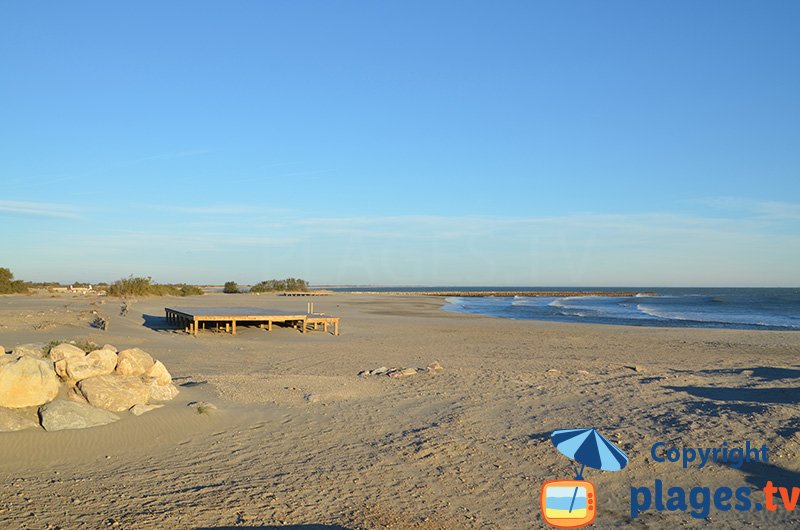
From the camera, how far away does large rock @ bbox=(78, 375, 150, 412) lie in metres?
8.46

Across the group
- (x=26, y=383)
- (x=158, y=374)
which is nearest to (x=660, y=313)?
(x=158, y=374)

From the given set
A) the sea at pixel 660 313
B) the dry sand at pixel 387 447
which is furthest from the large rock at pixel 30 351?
the sea at pixel 660 313

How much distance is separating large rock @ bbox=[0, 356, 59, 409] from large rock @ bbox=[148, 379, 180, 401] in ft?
4.35

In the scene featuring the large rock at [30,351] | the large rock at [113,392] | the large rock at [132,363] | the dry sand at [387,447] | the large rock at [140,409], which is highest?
the large rock at [30,351]

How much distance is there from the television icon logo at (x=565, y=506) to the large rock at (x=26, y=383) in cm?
632

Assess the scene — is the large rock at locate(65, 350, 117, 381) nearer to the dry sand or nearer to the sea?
the dry sand

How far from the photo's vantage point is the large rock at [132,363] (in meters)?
9.53

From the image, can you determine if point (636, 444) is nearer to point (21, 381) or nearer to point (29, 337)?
point (21, 381)

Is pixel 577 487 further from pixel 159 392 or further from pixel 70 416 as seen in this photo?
pixel 159 392

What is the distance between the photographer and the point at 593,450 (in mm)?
6047

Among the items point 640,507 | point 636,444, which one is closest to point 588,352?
point 636,444

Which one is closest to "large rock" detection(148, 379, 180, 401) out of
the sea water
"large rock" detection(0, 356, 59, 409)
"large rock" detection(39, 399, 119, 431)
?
"large rock" detection(39, 399, 119, 431)

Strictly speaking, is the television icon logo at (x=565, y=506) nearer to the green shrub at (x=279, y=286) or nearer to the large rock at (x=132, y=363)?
the large rock at (x=132, y=363)

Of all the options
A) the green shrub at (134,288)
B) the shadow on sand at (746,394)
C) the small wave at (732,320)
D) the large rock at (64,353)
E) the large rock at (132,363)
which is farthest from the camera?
Result: the green shrub at (134,288)
